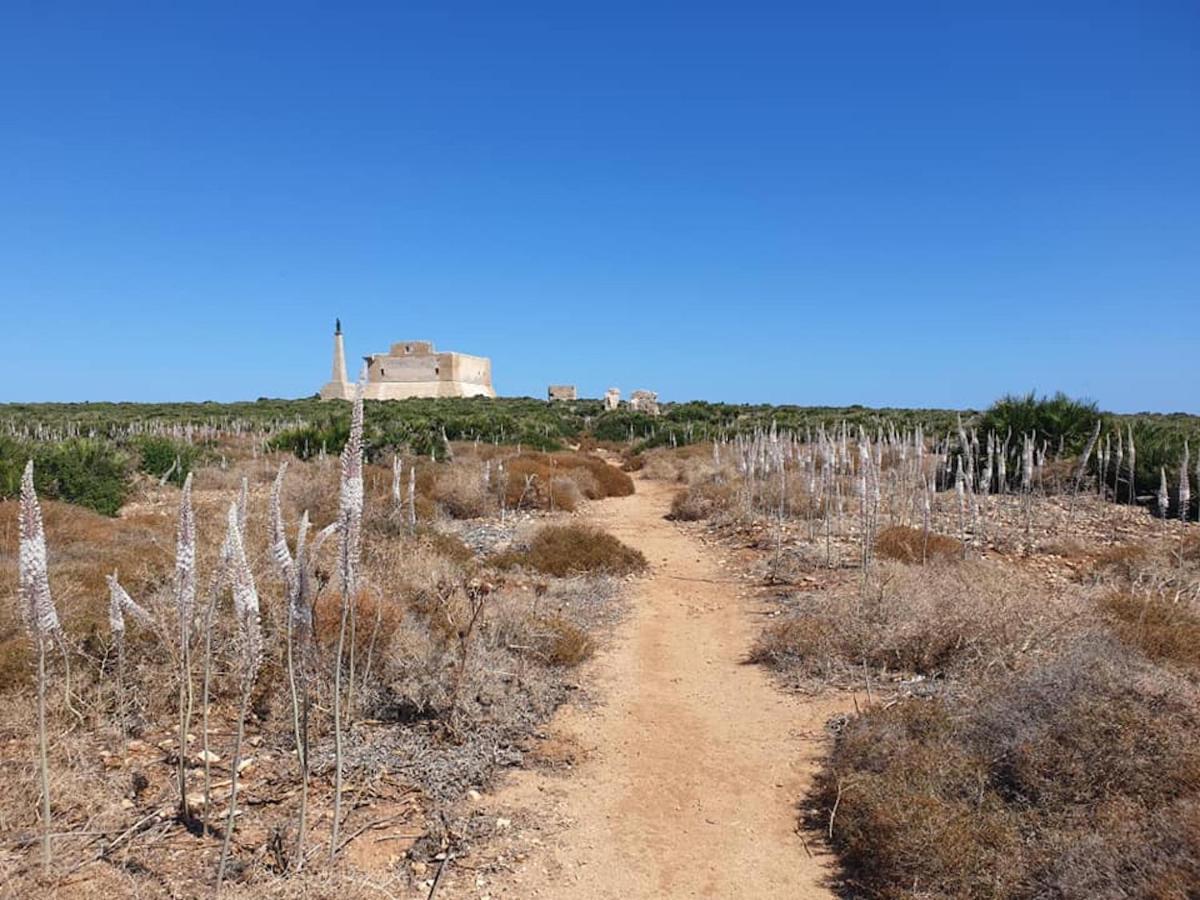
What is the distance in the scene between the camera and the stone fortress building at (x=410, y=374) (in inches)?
2170

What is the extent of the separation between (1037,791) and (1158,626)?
2517 mm

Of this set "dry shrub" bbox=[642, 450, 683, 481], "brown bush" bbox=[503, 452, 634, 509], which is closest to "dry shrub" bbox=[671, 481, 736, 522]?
A: "brown bush" bbox=[503, 452, 634, 509]

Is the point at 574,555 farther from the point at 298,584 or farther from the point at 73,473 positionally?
the point at 73,473

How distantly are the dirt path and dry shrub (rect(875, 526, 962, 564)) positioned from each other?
2814mm

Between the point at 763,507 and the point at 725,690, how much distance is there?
7553 millimetres

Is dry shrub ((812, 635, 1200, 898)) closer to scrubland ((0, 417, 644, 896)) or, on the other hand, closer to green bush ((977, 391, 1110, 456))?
scrubland ((0, 417, 644, 896))

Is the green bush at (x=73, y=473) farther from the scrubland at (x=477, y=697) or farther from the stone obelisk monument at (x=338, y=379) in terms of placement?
the stone obelisk monument at (x=338, y=379)

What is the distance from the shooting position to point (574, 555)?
9.62 m

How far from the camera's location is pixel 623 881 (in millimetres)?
3422

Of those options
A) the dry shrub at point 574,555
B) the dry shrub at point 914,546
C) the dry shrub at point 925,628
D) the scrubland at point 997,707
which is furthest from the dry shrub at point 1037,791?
the dry shrub at point 574,555

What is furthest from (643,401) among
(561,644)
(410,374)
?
(561,644)

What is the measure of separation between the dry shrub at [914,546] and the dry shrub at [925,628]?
5.23 ft

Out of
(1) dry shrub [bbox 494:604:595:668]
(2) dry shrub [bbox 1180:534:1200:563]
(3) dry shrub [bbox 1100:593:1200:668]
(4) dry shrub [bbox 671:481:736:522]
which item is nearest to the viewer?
(3) dry shrub [bbox 1100:593:1200:668]

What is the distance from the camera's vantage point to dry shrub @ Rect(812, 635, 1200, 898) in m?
2.89
